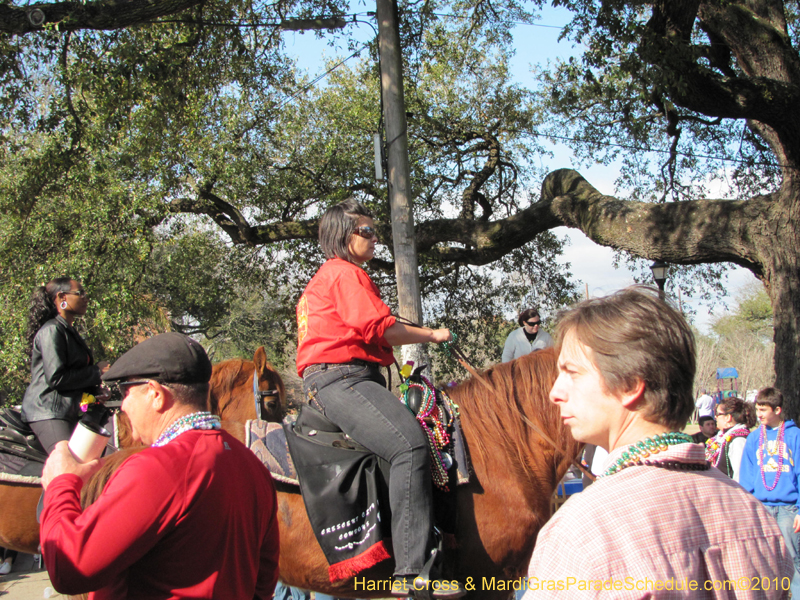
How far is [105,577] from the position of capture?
1.58m

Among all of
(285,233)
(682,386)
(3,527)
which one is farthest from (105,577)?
(285,233)

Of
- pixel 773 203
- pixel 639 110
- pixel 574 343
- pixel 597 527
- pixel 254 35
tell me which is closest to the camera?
pixel 597 527

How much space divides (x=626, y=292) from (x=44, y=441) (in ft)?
14.0

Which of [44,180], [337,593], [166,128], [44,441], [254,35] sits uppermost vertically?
[254,35]

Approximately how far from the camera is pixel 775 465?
5.35 meters

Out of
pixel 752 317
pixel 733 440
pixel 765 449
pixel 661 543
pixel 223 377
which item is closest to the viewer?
pixel 661 543

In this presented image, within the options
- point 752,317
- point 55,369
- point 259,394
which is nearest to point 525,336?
point 259,394

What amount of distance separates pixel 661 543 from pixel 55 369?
4209 mm

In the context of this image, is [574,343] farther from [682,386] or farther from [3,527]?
[3,527]

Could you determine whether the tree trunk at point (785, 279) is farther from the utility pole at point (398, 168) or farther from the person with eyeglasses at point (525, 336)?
the utility pole at point (398, 168)

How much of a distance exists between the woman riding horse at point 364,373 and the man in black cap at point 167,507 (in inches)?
44.2

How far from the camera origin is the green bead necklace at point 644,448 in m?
1.30

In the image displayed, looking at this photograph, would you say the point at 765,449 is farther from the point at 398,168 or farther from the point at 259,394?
the point at 398,168

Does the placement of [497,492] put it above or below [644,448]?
below
